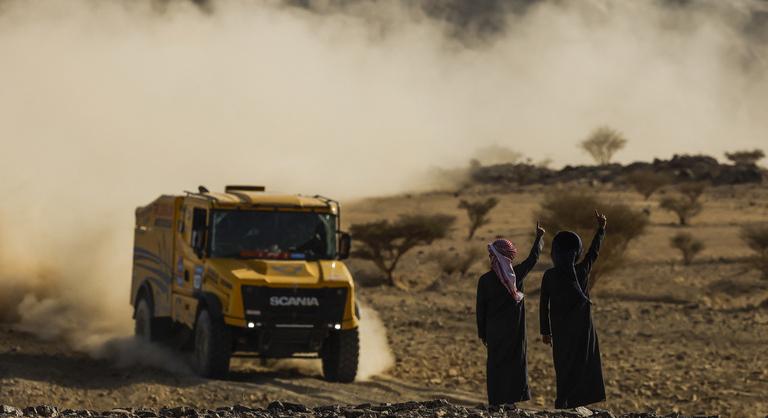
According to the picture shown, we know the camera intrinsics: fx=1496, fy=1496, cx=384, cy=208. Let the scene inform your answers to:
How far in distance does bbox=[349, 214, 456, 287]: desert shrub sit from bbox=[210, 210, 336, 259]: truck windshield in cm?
1733

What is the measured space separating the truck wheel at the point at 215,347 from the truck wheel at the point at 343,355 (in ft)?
4.65

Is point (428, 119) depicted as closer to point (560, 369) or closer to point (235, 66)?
point (235, 66)

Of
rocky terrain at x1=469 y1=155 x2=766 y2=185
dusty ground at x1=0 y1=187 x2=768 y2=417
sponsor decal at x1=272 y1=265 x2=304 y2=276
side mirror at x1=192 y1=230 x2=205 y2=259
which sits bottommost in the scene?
dusty ground at x1=0 y1=187 x2=768 y2=417

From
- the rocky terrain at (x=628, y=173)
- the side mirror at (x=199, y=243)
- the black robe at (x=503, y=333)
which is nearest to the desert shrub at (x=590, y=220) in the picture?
the side mirror at (x=199, y=243)

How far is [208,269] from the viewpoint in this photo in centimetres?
1930

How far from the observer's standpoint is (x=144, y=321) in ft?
72.9

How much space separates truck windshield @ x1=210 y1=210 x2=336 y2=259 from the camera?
1942 centimetres

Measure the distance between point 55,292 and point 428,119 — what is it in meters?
34.2

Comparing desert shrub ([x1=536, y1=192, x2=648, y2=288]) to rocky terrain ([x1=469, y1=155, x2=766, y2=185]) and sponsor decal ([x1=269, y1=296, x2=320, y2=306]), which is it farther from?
rocky terrain ([x1=469, y1=155, x2=766, y2=185])

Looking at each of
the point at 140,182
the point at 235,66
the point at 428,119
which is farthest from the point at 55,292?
the point at 428,119

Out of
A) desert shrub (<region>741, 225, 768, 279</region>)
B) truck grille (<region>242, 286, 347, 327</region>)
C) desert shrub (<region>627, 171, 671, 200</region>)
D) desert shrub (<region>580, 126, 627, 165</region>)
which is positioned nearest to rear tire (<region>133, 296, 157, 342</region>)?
truck grille (<region>242, 286, 347, 327</region>)

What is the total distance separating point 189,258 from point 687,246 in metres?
24.8

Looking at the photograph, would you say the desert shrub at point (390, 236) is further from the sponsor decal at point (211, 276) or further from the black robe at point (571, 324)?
the black robe at point (571, 324)

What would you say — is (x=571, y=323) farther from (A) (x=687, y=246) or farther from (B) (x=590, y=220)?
(A) (x=687, y=246)
